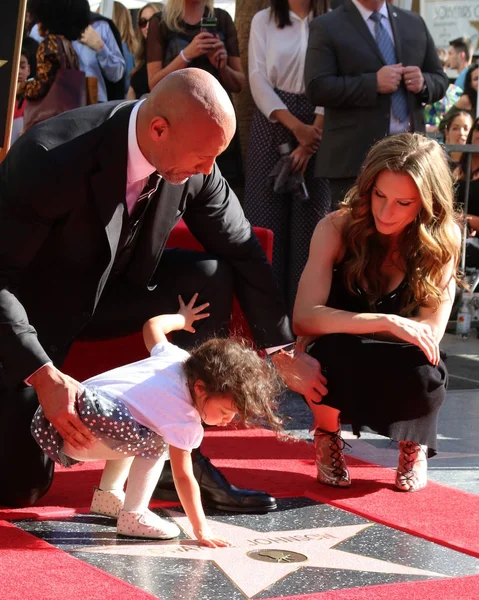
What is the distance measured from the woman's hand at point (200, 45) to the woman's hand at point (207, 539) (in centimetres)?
294

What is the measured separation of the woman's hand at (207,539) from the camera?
2.57 m

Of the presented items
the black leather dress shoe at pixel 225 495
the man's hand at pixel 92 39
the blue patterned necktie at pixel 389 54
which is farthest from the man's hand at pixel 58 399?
the man's hand at pixel 92 39

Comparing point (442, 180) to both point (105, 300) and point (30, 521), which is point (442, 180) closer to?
point (105, 300)

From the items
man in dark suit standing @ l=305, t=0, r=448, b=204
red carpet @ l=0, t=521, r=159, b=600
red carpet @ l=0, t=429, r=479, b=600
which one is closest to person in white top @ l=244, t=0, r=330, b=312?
man in dark suit standing @ l=305, t=0, r=448, b=204

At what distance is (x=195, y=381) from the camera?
8.41ft

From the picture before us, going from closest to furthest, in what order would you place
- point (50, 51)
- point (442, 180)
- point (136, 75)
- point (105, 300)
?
point (105, 300) → point (442, 180) → point (50, 51) → point (136, 75)

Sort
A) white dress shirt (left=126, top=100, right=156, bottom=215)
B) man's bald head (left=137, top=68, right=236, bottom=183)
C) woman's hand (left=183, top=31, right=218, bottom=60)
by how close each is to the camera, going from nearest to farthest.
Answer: man's bald head (left=137, top=68, right=236, bottom=183), white dress shirt (left=126, top=100, right=156, bottom=215), woman's hand (left=183, top=31, right=218, bottom=60)

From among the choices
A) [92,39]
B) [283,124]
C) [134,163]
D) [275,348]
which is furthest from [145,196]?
[92,39]

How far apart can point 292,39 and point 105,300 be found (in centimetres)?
255

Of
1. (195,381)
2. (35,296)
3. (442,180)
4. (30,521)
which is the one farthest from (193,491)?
(442,180)

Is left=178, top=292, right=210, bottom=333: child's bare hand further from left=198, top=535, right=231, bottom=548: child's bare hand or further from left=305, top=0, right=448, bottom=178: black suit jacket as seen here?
left=305, top=0, right=448, bottom=178: black suit jacket

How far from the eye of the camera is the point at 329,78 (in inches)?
184

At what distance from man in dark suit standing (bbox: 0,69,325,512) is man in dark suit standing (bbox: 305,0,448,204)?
166 centimetres

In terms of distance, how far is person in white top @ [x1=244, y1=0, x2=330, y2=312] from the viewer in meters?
5.14
